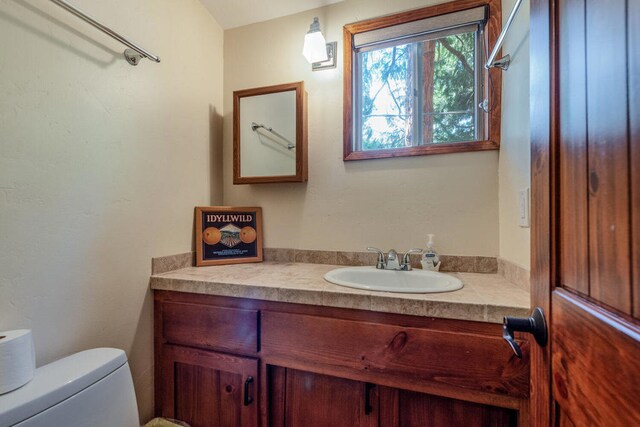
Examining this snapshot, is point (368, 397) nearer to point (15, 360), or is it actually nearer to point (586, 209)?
point (586, 209)

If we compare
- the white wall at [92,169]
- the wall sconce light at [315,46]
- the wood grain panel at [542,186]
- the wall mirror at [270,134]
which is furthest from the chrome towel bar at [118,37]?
the wood grain panel at [542,186]

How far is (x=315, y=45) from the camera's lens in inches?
53.6

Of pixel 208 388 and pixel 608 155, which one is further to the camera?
pixel 208 388

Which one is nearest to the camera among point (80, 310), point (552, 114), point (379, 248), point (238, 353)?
point (552, 114)

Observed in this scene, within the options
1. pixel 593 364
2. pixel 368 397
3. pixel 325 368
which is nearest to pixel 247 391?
pixel 325 368

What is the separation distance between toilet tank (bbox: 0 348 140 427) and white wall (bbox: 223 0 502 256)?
861mm

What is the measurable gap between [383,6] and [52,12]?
1323mm

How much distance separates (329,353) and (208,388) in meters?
0.55

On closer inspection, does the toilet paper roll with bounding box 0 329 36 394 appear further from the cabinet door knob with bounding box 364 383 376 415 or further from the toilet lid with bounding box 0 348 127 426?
the cabinet door knob with bounding box 364 383 376 415

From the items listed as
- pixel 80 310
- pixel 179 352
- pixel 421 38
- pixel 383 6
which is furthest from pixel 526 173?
pixel 80 310

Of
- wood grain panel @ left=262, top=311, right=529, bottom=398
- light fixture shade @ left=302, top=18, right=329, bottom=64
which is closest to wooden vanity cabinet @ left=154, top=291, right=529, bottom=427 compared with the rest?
wood grain panel @ left=262, top=311, right=529, bottom=398

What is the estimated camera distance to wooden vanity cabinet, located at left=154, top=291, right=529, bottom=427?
813 mm

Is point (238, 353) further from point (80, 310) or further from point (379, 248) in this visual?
point (379, 248)

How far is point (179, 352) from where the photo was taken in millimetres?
1133
